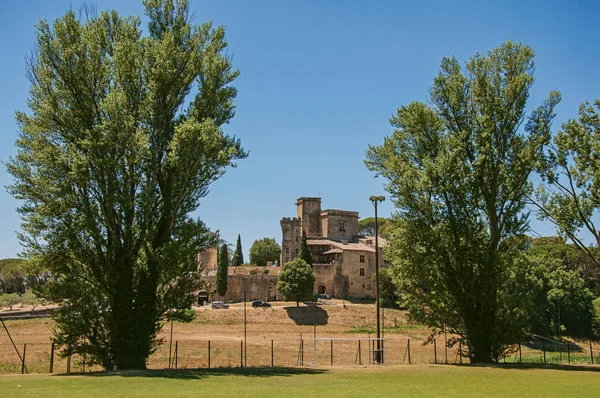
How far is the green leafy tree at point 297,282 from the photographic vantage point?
218 feet

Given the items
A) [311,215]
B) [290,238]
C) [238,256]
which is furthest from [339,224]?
[238,256]

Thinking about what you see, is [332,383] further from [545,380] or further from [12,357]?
[12,357]

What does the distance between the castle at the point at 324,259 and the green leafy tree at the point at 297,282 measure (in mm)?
9235

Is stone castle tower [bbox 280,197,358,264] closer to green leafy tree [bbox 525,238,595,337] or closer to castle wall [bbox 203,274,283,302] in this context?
castle wall [bbox 203,274,283,302]

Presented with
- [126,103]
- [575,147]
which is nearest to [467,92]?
[575,147]

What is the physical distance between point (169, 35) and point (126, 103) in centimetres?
356

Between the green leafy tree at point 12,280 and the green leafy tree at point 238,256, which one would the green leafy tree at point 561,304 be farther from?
the green leafy tree at point 12,280

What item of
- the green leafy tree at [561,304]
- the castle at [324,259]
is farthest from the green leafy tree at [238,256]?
the green leafy tree at [561,304]

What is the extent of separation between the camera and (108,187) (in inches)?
840

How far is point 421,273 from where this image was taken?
87.1 feet

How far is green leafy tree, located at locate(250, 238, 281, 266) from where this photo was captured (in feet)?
355

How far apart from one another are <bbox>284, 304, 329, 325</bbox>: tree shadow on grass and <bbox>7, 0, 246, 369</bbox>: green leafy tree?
37.6 meters

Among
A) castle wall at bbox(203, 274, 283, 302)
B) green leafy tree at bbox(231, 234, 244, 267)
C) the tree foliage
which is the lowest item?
the tree foliage

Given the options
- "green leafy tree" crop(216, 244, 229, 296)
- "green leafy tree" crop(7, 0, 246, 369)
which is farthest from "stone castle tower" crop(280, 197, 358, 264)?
"green leafy tree" crop(7, 0, 246, 369)
